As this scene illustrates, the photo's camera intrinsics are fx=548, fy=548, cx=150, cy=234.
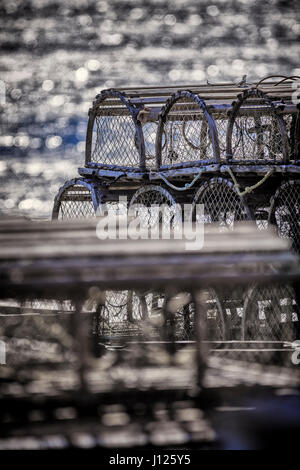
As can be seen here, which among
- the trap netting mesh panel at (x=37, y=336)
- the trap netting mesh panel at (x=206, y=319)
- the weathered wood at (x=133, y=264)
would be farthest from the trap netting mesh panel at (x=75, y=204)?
the weathered wood at (x=133, y=264)

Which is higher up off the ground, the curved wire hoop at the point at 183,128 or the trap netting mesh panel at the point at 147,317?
the curved wire hoop at the point at 183,128

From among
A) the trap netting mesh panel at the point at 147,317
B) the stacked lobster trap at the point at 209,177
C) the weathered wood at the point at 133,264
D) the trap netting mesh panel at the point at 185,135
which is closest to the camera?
the weathered wood at the point at 133,264

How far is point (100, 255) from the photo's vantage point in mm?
2123

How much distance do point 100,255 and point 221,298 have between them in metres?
2.97

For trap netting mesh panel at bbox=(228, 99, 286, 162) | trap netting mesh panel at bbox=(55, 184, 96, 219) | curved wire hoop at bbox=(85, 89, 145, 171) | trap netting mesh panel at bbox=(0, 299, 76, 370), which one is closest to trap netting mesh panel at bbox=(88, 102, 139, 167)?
curved wire hoop at bbox=(85, 89, 145, 171)

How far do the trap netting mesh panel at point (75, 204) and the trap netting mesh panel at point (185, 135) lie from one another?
1.17 metres

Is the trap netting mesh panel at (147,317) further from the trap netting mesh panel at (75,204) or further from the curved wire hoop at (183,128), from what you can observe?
the curved wire hoop at (183,128)

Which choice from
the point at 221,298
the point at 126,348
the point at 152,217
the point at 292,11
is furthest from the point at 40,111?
the point at 126,348

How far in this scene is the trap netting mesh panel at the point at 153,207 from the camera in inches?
208

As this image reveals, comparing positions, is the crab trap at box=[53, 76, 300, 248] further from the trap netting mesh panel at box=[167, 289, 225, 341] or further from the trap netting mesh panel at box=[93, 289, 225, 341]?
the trap netting mesh panel at box=[93, 289, 225, 341]

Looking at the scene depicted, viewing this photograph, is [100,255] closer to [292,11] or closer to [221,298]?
[221,298]

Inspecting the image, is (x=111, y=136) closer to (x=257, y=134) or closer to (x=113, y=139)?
(x=113, y=139)

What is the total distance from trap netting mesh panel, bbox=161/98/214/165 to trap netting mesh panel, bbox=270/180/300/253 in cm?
110

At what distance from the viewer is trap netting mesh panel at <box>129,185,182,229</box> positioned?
5.29 metres
